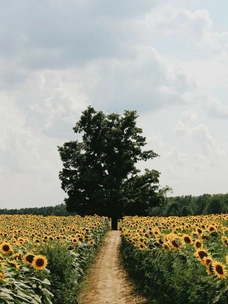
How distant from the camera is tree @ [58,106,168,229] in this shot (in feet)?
145

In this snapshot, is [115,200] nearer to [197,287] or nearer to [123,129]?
[123,129]

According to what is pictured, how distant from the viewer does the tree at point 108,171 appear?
44094 millimetres

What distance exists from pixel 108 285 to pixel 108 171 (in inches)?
1191

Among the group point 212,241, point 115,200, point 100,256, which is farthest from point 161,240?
point 115,200

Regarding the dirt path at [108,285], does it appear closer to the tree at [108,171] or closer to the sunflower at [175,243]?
the sunflower at [175,243]

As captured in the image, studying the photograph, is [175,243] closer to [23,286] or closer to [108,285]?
[23,286]

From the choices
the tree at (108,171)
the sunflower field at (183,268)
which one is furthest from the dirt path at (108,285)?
the tree at (108,171)

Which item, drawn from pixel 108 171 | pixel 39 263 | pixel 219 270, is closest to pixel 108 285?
pixel 39 263

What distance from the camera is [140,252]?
15.9 meters

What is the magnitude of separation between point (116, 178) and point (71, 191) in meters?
4.55

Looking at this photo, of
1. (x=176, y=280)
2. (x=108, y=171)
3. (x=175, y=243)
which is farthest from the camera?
(x=108, y=171)

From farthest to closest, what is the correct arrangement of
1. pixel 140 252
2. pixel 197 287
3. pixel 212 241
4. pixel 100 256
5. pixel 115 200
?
pixel 115 200 → pixel 100 256 → pixel 140 252 → pixel 212 241 → pixel 197 287

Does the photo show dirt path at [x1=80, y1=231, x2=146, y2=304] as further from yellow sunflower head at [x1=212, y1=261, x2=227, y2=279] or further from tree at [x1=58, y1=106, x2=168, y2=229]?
tree at [x1=58, y1=106, x2=168, y2=229]

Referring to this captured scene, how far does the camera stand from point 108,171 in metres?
45.9
